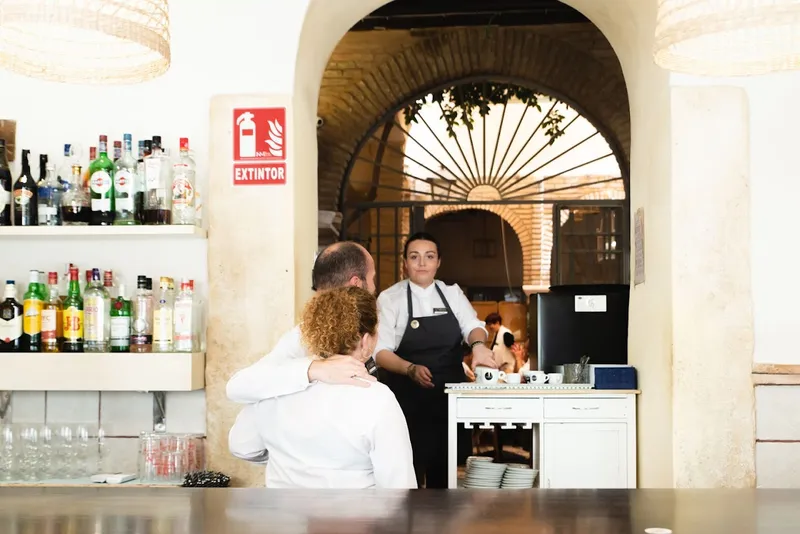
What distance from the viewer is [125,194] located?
3537 millimetres

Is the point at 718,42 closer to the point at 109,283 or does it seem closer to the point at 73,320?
the point at 109,283

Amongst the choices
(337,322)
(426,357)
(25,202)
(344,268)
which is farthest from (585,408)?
(25,202)

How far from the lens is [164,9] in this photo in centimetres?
221

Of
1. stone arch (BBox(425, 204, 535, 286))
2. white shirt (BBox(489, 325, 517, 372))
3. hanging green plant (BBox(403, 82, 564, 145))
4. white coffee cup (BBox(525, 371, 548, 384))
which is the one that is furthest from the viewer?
stone arch (BBox(425, 204, 535, 286))

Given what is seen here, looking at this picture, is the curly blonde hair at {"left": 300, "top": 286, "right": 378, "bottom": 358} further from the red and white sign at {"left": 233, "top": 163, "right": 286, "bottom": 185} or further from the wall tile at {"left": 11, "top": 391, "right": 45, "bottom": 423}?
the wall tile at {"left": 11, "top": 391, "right": 45, "bottom": 423}

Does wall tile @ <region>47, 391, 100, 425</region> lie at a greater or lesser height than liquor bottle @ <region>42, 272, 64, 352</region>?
lesser

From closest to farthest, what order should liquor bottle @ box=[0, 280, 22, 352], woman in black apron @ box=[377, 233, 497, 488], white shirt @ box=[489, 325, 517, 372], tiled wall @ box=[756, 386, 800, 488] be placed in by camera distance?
tiled wall @ box=[756, 386, 800, 488], liquor bottle @ box=[0, 280, 22, 352], woman in black apron @ box=[377, 233, 497, 488], white shirt @ box=[489, 325, 517, 372]

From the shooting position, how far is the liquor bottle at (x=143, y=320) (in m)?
3.52

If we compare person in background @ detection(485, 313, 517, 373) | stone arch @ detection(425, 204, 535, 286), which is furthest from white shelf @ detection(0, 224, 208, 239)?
stone arch @ detection(425, 204, 535, 286)

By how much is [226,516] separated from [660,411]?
7.84 ft

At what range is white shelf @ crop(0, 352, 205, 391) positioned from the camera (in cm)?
346

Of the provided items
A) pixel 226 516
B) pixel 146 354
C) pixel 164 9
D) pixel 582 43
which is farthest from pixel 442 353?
pixel 582 43

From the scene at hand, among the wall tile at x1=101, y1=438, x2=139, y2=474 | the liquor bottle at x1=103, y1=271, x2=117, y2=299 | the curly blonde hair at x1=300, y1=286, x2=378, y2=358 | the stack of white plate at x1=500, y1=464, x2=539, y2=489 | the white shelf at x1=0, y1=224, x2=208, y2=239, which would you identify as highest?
the white shelf at x1=0, y1=224, x2=208, y2=239

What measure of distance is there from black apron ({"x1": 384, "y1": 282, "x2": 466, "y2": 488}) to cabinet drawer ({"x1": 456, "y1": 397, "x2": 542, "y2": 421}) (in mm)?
506
